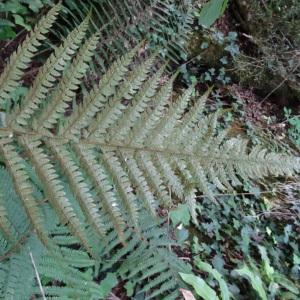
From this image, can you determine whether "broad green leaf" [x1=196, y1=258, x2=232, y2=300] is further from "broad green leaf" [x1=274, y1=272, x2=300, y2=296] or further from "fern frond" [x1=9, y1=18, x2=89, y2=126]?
"fern frond" [x1=9, y1=18, x2=89, y2=126]

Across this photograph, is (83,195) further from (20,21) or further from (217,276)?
(217,276)

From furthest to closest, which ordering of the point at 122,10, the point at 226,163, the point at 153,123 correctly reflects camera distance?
the point at 122,10 < the point at 226,163 < the point at 153,123

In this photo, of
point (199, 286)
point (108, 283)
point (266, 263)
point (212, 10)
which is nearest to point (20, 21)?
point (212, 10)

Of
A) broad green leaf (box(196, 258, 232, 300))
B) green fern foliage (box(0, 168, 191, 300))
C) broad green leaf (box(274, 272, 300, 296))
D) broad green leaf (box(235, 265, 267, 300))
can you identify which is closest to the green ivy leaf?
green fern foliage (box(0, 168, 191, 300))

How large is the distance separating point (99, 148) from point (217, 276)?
4.96 ft

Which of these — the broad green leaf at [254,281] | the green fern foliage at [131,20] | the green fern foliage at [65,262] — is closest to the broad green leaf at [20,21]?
the green fern foliage at [131,20]

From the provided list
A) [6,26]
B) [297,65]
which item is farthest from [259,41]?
[6,26]

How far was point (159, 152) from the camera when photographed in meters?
1.06

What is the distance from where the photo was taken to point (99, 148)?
1003 millimetres

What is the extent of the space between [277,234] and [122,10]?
2.04 m

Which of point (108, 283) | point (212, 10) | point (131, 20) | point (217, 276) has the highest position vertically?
point (131, 20)

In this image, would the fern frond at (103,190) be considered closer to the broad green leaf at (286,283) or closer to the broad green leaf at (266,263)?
the broad green leaf at (266,263)

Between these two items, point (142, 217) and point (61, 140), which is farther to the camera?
point (142, 217)

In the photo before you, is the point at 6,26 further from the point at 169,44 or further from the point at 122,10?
the point at 169,44
